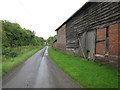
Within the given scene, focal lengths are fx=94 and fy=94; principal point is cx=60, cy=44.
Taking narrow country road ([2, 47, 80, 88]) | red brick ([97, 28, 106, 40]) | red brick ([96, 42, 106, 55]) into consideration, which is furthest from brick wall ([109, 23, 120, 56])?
narrow country road ([2, 47, 80, 88])

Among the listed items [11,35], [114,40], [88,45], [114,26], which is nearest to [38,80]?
[114,40]

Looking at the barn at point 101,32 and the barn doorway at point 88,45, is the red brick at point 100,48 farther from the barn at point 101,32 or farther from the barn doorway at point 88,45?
the barn doorway at point 88,45

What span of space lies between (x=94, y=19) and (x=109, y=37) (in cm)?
262

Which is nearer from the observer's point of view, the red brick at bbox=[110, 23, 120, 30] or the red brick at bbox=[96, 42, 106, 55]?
the red brick at bbox=[110, 23, 120, 30]

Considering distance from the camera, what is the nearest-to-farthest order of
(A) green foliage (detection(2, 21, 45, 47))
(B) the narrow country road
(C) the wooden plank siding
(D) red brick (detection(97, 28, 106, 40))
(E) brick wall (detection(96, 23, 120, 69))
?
1. (B) the narrow country road
2. (E) brick wall (detection(96, 23, 120, 69))
3. (C) the wooden plank siding
4. (D) red brick (detection(97, 28, 106, 40))
5. (A) green foliage (detection(2, 21, 45, 47))

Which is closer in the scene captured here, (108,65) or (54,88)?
(54,88)

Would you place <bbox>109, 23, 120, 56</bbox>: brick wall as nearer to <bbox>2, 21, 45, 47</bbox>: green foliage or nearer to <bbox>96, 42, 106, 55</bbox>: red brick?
<bbox>96, 42, 106, 55</bbox>: red brick

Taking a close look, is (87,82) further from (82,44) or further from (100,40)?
(82,44)

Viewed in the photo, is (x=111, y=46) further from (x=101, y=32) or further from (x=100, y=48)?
(x=101, y=32)

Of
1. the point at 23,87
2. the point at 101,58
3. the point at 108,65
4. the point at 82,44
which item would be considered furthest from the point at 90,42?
the point at 23,87

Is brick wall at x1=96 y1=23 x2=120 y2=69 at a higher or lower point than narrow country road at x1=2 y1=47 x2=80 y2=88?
higher

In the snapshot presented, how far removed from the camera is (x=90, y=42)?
9.71 meters

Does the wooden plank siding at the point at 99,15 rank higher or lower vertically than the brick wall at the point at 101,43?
higher

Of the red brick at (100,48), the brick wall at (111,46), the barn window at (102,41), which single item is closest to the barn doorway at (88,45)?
the red brick at (100,48)
